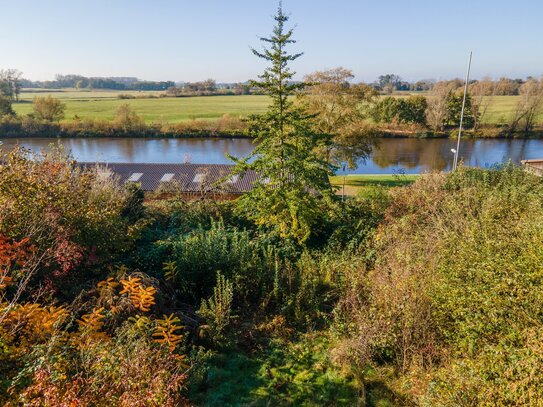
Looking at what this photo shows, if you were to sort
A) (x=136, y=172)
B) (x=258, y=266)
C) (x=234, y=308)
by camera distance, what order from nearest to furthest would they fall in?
(x=234, y=308) → (x=258, y=266) → (x=136, y=172)

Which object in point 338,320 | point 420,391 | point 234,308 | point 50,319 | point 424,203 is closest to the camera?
point 50,319

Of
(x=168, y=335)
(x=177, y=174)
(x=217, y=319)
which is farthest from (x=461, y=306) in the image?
(x=177, y=174)

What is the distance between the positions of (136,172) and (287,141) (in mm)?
15522

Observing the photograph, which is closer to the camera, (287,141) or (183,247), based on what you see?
(183,247)

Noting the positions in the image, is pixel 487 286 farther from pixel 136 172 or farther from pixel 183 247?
pixel 136 172

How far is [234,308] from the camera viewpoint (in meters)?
8.17

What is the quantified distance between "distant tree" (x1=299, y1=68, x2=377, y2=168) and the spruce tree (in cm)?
1458

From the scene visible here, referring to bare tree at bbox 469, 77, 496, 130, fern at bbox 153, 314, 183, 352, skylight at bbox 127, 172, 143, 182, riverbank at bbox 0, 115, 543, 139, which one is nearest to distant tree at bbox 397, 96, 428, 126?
riverbank at bbox 0, 115, 543, 139

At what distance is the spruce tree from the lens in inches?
391

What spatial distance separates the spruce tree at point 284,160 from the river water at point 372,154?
996 inches

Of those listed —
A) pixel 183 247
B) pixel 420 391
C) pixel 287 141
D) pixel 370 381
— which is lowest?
pixel 370 381

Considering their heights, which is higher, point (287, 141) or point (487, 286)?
point (287, 141)

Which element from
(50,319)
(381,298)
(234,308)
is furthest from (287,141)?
(50,319)

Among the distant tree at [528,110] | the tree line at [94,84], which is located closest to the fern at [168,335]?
the distant tree at [528,110]
